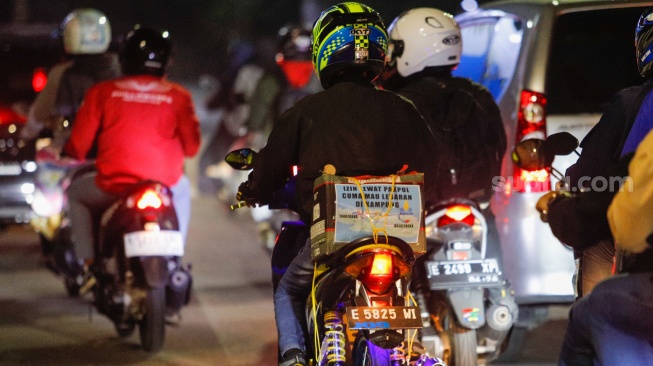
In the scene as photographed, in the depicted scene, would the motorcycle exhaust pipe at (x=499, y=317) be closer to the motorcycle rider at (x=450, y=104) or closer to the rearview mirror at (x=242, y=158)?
the motorcycle rider at (x=450, y=104)

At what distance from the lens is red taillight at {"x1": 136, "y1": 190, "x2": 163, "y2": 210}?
275 inches

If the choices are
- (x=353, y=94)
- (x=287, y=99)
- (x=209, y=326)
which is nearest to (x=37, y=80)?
(x=287, y=99)

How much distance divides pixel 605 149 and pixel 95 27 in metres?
5.37

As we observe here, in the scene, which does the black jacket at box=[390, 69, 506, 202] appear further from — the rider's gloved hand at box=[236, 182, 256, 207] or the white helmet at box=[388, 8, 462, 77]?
the rider's gloved hand at box=[236, 182, 256, 207]

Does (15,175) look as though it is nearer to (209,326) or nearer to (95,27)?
(95,27)

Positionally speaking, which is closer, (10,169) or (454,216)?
(454,216)

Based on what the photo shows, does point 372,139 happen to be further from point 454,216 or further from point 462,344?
point 462,344

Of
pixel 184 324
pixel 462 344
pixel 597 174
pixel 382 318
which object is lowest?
pixel 184 324

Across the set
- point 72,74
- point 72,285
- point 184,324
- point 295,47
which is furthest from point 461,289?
point 295,47

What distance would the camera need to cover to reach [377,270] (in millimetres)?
4320

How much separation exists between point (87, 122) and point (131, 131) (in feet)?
0.90

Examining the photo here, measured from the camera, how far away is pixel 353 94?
4.81 metres

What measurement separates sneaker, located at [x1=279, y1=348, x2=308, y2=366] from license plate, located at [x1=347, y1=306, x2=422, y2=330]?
61 cm

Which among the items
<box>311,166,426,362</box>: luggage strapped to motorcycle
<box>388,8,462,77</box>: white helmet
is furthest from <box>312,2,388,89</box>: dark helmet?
<box>388,8,462,77</box>: white helmet
